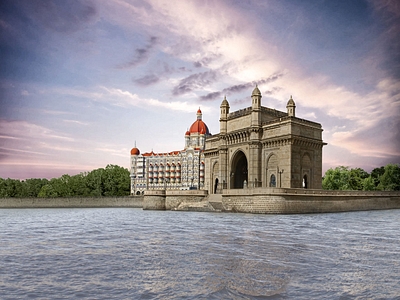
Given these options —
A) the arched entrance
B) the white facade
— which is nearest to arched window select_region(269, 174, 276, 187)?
the arched entrance

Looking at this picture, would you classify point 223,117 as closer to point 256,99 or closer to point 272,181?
point 256,99

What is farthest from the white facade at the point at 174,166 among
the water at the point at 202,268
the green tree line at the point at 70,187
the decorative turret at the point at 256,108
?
the water at the point at 202,268

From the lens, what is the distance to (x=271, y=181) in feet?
164

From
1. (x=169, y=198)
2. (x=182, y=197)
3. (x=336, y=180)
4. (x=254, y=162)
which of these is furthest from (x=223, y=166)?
(x=336, y=180)

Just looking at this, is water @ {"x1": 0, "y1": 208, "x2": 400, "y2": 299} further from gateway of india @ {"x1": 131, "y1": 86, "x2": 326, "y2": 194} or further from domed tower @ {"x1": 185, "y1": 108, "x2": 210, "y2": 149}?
domed tower @ {"x1": 185, "y1": 108, "x2": 210, "y2": 149}

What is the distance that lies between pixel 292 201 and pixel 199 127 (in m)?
79.9

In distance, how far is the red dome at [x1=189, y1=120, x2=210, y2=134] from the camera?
4654 inches

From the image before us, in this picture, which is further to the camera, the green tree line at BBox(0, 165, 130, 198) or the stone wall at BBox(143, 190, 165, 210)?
the green tree line at BBox(0, 165, 130, 198)

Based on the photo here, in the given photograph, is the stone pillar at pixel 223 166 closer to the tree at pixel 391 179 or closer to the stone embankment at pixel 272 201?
the stone embankment at pixel 272 201

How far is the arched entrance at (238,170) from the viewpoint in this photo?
2229 inches

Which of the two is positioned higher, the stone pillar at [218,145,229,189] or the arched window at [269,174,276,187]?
the stone pillar at [218,145,229,189]

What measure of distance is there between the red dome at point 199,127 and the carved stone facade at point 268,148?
59292mm

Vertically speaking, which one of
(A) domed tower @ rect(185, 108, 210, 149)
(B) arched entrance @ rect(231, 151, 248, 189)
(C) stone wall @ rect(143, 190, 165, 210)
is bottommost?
(C) stone wall @ rect(143, 190, 165, 210)

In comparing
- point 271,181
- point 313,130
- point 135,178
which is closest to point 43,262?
point 271,181
